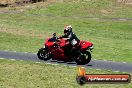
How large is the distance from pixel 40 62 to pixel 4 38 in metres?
12.1

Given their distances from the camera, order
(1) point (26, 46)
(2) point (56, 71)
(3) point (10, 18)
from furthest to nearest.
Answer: (3) point (10, 18)
(1) point (26, 46)
(2) point (56, 71)

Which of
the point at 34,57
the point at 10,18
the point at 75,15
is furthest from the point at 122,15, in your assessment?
the point at 34,57

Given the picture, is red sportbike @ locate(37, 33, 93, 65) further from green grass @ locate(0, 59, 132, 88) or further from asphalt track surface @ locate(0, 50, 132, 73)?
green grass @ locate(0, 59, 132, 88)

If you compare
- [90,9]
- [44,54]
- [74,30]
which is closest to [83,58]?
[44,54]

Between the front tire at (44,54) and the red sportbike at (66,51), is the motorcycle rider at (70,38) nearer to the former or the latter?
the red sportbike at (66,51)

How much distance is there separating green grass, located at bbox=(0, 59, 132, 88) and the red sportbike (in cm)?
80

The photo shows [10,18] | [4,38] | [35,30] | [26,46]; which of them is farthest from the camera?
[10,18]

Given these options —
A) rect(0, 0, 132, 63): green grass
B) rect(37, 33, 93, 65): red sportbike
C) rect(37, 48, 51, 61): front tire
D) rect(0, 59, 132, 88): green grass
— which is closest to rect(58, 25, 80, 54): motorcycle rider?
rect(37, 33, 93, 65): red sportbike

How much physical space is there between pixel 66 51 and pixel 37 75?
10.1ft

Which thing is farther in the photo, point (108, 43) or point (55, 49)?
point (108, 43)

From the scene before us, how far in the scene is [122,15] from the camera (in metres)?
59.7

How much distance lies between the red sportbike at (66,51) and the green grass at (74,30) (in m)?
4.36

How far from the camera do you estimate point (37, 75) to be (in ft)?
70.1

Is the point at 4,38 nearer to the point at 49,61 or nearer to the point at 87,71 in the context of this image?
the point at 49,61
